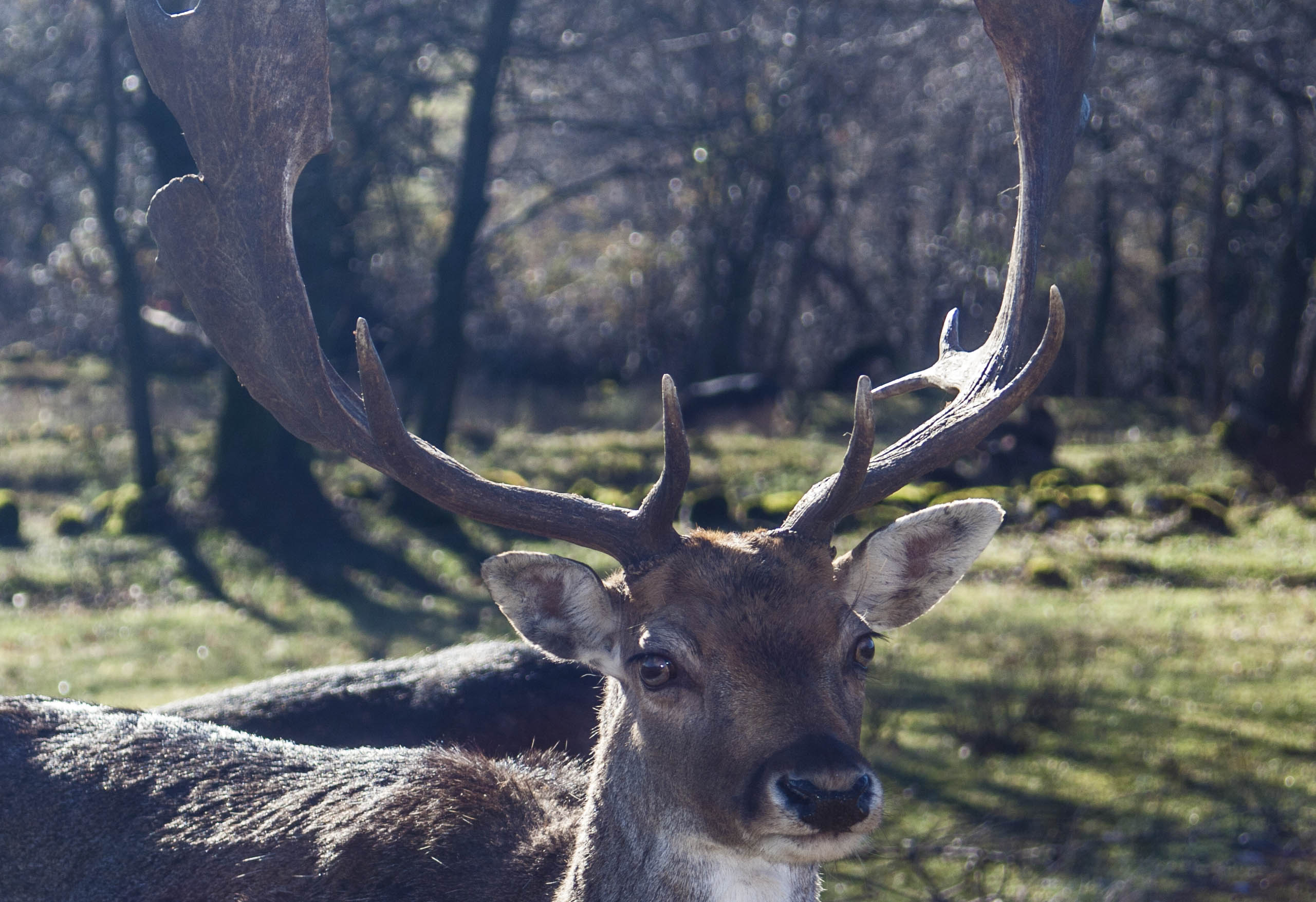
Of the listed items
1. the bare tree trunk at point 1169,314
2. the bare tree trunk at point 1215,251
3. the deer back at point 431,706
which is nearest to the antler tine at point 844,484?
the deer back at point 431,706

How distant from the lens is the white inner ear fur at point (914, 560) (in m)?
3.36

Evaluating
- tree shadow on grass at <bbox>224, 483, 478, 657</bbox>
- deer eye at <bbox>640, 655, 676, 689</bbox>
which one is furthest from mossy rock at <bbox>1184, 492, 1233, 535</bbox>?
deer eye at <bbox>640, 655, 676, 689</bbox>

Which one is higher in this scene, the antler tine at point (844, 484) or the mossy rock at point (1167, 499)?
the antler tine at point (844, 484)

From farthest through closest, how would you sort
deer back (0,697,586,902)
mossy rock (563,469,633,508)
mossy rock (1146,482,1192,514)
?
mossy rock (1146,482,1192,514)
mossy rock (563,469,633,508)
deer back (0,697,586,902)

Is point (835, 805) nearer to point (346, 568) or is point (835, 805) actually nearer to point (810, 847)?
point (810, 847)

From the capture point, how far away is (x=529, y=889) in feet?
10.7

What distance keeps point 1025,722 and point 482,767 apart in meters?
5.10

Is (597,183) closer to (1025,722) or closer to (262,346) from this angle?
(1025,722)

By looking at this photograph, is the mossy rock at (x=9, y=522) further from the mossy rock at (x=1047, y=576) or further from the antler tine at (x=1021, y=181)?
the antler tine at (x=1021, y=181)

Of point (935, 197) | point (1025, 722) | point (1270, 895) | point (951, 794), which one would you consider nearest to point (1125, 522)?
point (1025, 722)

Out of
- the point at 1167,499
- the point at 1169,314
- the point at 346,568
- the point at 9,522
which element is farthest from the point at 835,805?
the point at 1169,314

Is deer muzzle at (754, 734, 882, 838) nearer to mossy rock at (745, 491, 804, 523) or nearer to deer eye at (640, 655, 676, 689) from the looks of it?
deer eye at (640, 655, 676, 689)

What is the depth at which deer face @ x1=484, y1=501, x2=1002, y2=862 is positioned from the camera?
272 cm

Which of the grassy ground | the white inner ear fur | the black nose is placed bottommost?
the grassy ground
